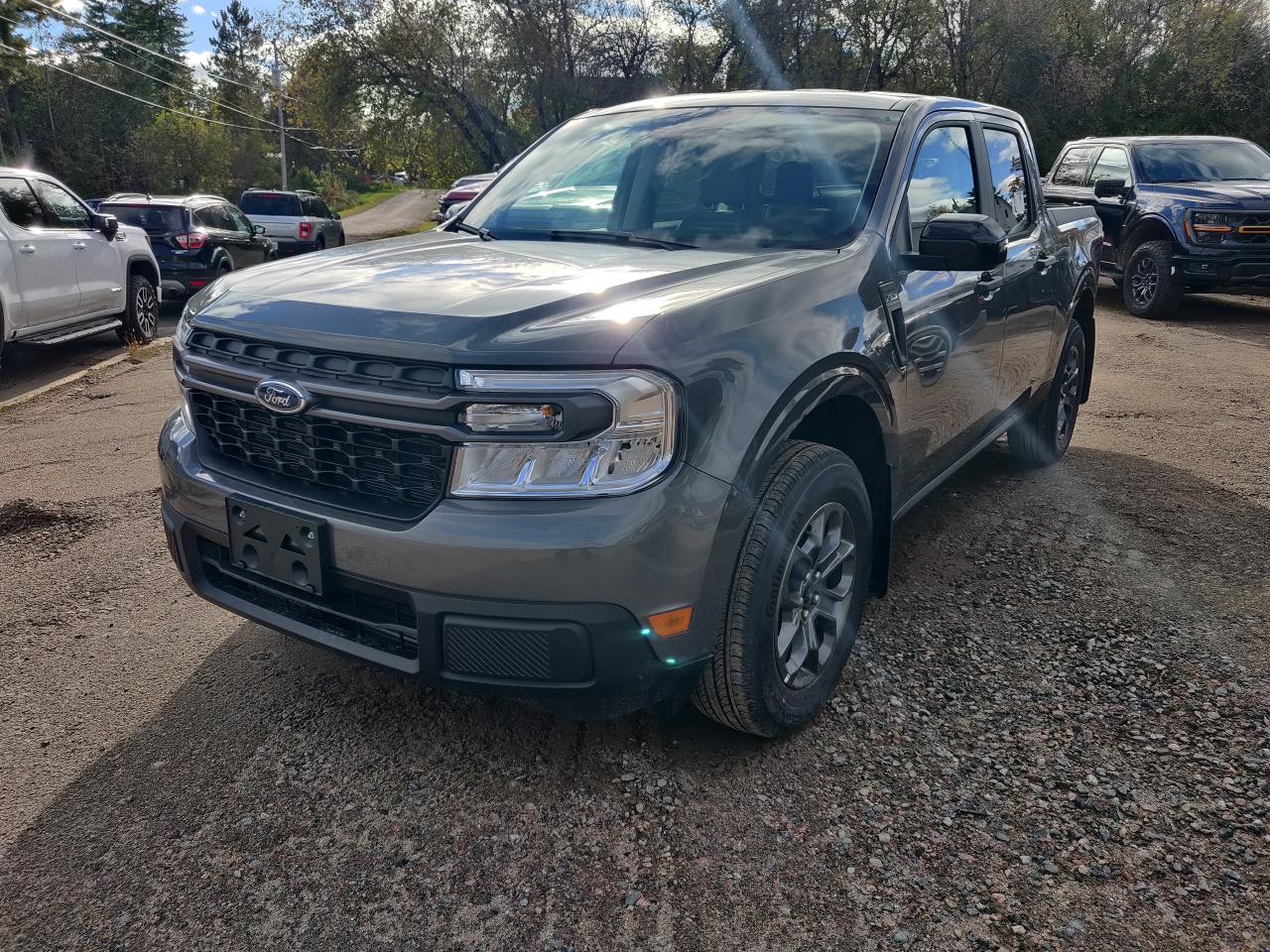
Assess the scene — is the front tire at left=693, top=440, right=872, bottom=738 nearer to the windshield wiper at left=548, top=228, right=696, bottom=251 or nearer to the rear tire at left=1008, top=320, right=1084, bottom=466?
the windshield wiper at left=548, top=228, right=696, bottom=251

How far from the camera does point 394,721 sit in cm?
295

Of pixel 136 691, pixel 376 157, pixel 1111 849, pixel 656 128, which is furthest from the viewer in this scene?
pixel 376 157

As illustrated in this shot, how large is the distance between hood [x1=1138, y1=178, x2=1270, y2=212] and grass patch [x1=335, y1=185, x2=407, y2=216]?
169 feet

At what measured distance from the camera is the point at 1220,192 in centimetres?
1031

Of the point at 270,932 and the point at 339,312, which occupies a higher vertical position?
the point at 339,312

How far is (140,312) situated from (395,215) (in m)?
44.4

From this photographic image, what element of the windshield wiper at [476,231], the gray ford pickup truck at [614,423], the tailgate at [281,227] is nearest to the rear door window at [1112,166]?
the gray ford pickup truck at [614,423]

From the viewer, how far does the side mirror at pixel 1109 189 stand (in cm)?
1099

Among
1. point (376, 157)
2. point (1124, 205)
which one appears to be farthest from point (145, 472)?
point (376, 157)

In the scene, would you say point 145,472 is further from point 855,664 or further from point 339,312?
point 855,664

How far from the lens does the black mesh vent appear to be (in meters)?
2.23

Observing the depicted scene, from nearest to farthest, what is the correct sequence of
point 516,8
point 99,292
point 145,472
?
point 145,472
point 99,292
point 516,8

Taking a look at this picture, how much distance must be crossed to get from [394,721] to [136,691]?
0.89m

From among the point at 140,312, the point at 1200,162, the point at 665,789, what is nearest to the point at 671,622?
the point at 665,789
